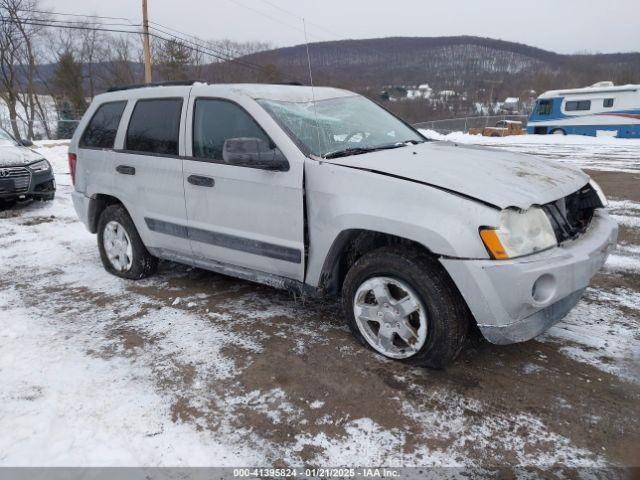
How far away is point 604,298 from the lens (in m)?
3.93

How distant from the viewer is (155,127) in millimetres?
4074

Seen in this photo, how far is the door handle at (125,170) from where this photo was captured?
13.8ft

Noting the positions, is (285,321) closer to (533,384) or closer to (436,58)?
(533,384)

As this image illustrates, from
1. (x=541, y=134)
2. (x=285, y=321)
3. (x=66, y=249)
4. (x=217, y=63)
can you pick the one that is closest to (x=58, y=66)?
(x=217, y=63)

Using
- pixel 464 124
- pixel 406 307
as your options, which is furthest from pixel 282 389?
pixel 464 124

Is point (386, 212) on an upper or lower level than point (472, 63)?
lower

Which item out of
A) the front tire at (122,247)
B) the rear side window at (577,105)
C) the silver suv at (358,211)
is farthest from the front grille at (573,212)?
the rear side window at (577,105)

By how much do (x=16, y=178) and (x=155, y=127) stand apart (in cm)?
522

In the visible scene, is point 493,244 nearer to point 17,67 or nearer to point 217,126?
point 217,126

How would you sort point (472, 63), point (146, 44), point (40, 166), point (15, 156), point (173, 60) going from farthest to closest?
point (472, 63)
point (173, 60)
point (146, 44)
point (40, 166)
point (15, 156)

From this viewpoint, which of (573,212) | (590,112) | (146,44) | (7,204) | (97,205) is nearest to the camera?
(573,212)

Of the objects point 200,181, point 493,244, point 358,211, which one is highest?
point 200,181

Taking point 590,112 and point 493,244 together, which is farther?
point 590,112

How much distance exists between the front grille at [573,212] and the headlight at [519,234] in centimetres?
13
